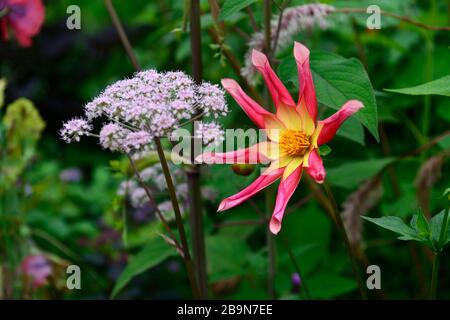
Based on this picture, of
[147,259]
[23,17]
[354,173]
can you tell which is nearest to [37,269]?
[147,259]

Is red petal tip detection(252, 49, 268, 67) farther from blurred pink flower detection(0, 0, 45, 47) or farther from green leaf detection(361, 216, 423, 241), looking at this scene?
blurred pink flower detection(0, 0, 45, 47)

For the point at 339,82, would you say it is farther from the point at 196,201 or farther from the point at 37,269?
the point at 37,269

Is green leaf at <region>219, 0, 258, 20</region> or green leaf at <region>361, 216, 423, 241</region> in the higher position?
green leaf at <region>219, 0, 258, 20</region>

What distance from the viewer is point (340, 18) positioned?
42.8 inches

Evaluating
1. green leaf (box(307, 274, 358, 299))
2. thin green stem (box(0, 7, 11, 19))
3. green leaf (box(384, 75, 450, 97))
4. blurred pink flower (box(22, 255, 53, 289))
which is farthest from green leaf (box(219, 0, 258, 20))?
blurred pink flower (box(22, 255, 53, 289))

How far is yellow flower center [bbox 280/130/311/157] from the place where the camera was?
74 cm

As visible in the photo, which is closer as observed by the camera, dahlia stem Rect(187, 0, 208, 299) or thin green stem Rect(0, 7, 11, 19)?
dahlia stem Rect(187, 0, 208, 299)

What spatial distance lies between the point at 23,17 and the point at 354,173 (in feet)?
1.77

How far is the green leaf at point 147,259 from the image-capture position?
1017 mm

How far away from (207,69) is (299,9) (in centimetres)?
78

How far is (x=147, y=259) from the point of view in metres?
1.04

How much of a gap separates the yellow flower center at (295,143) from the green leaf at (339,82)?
0.05m

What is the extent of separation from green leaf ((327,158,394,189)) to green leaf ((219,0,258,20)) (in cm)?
40

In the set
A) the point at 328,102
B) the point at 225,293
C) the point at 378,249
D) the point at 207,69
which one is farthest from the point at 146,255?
the point at 207,69
